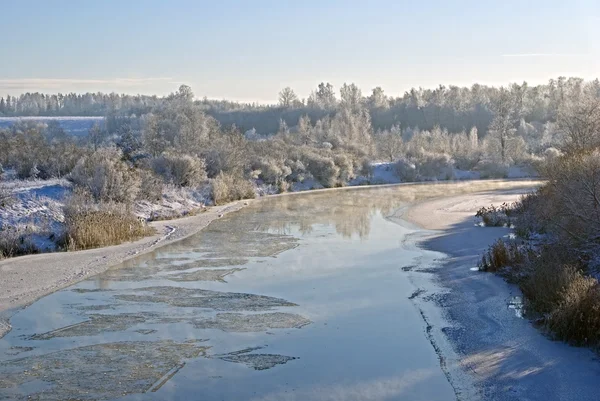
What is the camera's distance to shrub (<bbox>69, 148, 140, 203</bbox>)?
23000 mm

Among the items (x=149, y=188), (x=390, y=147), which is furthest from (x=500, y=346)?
(x=390, y=147)

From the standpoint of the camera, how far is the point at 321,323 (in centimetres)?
1066

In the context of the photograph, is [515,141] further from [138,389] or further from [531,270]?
[138,389]

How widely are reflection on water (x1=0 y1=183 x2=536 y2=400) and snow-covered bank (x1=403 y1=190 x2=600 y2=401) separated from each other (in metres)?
0.56

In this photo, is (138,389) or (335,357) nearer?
(138,389)

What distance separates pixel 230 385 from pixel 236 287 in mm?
5494

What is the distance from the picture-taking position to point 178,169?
1255 inches

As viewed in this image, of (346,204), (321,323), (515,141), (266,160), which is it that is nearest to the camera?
(321,323)

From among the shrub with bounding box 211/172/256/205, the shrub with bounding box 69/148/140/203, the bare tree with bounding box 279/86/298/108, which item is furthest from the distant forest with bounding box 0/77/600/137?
the shrub with bounding box 69/148/140/203

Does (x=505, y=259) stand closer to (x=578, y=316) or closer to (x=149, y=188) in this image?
(x=578, y=316)

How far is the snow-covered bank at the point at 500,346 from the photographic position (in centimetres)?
766

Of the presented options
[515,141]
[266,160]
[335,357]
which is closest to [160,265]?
[335,357]

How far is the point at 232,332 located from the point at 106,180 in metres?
14.4

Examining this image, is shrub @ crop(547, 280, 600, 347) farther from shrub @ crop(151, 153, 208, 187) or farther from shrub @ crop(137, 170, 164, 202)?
shrub @ crop(151, 153, 208, 187)
